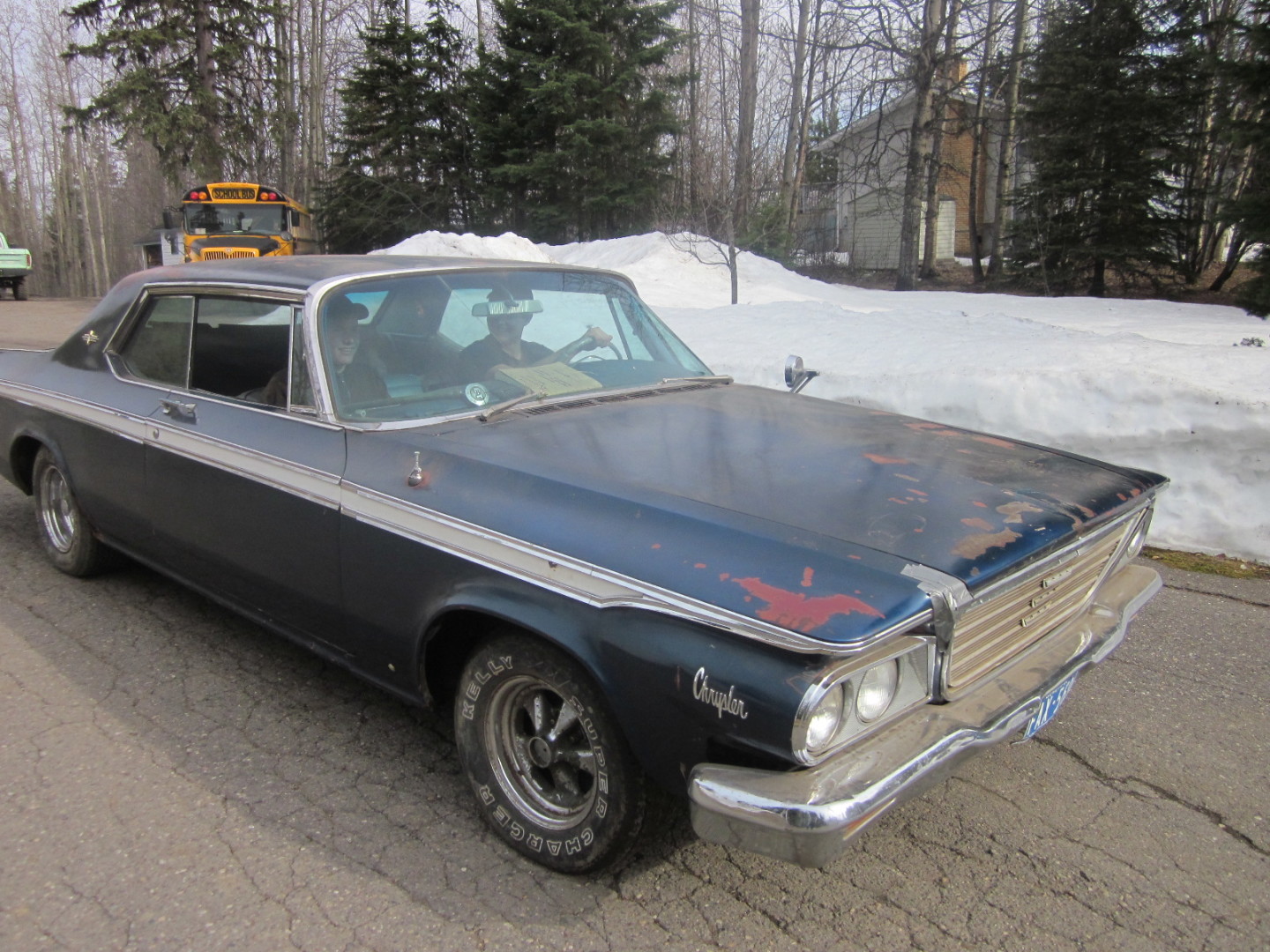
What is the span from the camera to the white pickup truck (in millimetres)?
29328

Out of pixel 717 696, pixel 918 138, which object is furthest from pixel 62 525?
pixel 918 138

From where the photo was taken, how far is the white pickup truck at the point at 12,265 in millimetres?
29328

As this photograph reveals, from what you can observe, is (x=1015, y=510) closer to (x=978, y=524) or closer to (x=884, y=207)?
(x=978, y=524)

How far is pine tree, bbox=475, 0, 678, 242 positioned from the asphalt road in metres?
20.9

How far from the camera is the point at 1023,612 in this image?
2482 millimetres

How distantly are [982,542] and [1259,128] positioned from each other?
397 inches

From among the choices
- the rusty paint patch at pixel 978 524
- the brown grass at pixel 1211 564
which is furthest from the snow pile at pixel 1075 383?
the rusty paint patch at pixel 978 524

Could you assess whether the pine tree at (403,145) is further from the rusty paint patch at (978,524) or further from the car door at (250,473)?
the rusty paint patch at (978,524)

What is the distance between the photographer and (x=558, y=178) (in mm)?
23859

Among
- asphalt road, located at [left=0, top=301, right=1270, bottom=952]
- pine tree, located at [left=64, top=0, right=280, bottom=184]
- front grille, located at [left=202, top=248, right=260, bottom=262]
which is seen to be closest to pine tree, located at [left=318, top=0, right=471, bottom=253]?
pine tree, located at [left=64, top=0, right=280, bottom=184]

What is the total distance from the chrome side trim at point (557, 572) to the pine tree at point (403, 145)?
1039 inches

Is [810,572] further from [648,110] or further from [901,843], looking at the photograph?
[648,110]

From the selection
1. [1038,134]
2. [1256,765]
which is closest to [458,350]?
[1256,765]

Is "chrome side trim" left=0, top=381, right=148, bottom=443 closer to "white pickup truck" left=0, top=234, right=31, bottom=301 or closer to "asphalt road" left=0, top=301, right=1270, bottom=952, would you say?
"asphalt road" left=0, top=301, right=1270, bottom=952
